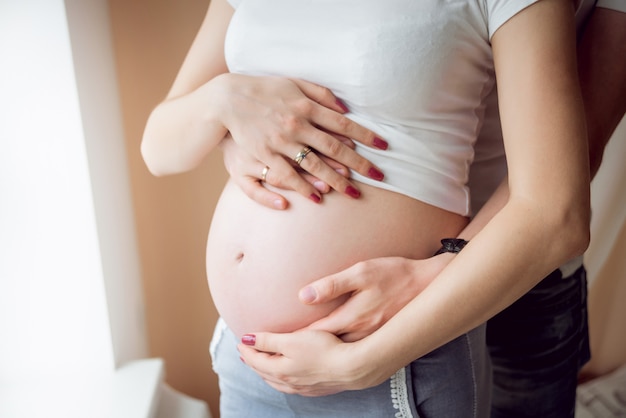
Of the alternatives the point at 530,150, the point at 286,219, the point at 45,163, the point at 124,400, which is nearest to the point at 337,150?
the point at 286,219

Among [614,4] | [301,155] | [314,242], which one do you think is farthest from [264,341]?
[614,4]

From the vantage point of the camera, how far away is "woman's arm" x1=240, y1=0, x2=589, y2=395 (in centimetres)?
60

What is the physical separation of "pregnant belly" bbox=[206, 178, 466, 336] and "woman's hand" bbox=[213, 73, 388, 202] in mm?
30

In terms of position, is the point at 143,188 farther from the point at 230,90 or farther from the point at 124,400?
the point at 230,90

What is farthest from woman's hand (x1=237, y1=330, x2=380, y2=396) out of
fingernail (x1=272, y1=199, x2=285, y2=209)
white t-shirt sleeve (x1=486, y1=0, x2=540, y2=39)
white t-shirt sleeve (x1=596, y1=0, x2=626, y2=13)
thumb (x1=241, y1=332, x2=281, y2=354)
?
white t-shirt sleeve (x1=596, y1=0, x2=626, y2=13)

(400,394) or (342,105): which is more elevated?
(342,105)

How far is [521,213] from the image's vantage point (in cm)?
62

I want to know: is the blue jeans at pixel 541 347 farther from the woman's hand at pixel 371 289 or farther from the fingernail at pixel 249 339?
the fingernail at pixel 249 339

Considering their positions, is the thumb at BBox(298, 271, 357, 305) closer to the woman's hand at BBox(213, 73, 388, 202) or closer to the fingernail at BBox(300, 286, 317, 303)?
the fingernail at BBox(300, 286, 317, 303)

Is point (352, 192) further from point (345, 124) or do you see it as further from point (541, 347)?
point (541, 347)

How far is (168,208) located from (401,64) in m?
0.87

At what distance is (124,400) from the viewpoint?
113cm

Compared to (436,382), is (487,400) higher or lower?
lower

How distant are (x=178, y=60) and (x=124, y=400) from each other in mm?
752
